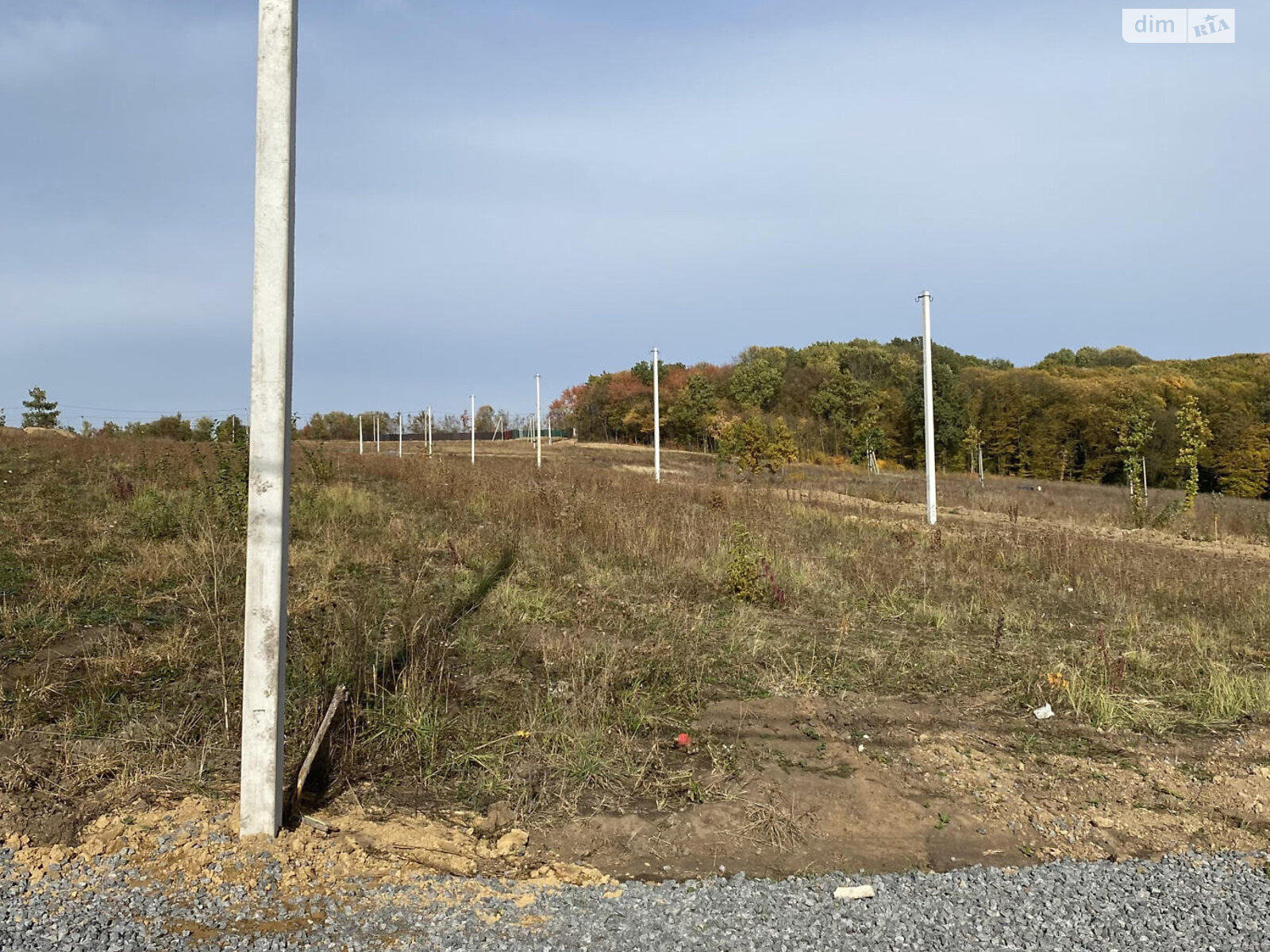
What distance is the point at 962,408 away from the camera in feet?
182

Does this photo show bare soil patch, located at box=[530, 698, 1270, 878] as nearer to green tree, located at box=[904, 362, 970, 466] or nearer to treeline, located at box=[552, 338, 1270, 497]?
treeline, located at box=[552, 338, 1270, 497]

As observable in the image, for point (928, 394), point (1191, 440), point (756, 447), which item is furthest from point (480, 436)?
point (1191, 440)

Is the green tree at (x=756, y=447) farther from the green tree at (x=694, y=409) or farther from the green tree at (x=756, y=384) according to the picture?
the green tree at (x=756, y=384)

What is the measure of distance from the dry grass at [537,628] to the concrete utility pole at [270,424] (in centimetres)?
71

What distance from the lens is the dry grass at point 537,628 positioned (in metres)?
4.52

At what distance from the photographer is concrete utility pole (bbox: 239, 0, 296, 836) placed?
11.4ft

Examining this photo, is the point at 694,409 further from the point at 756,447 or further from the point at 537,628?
the point at 537,628

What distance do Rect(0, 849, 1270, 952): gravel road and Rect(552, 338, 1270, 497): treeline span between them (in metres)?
37.4

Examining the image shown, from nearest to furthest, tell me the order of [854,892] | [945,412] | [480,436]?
[854,892] → [945,412] → [480,436]

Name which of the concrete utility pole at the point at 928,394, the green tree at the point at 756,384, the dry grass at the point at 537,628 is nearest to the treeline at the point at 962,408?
the green tree at the point at 756,384

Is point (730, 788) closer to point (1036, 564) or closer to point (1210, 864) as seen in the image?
point (1210, 864)

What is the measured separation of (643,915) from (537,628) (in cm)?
393

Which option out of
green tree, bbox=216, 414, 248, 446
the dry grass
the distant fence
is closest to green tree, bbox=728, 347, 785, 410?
the distant fence

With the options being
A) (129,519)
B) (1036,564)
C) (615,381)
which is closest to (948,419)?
(615,381)
